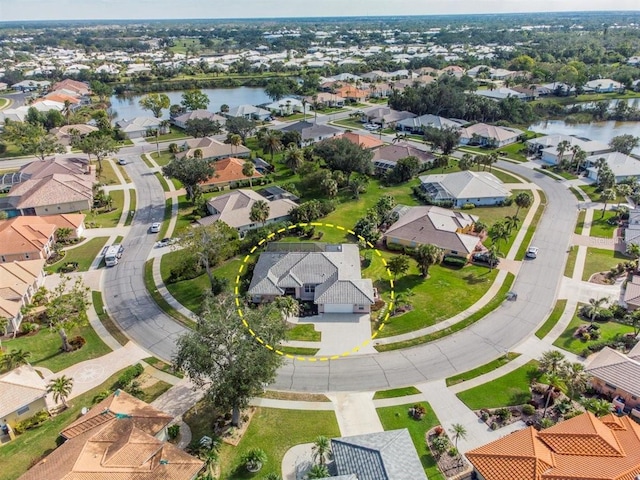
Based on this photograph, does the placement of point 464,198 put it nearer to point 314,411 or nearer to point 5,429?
point 314,411

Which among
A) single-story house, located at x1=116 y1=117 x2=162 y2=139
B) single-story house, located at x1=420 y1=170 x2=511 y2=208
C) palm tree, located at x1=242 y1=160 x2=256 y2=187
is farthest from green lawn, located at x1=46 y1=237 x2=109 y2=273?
single-story house, located at x1=116 y1=117 x2=162 y2=139

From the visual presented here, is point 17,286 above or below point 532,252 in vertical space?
above

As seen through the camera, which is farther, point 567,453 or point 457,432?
point 457,432

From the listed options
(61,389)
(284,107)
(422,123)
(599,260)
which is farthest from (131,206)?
(422,123)

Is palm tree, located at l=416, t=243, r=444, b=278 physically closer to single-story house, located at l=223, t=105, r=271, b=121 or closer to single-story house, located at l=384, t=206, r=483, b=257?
single-story house, located at l=384, t=206, r=483, b=257

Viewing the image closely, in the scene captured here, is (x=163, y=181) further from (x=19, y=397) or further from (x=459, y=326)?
(x=459, y=326)

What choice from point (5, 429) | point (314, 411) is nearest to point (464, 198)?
point (314, 411)
